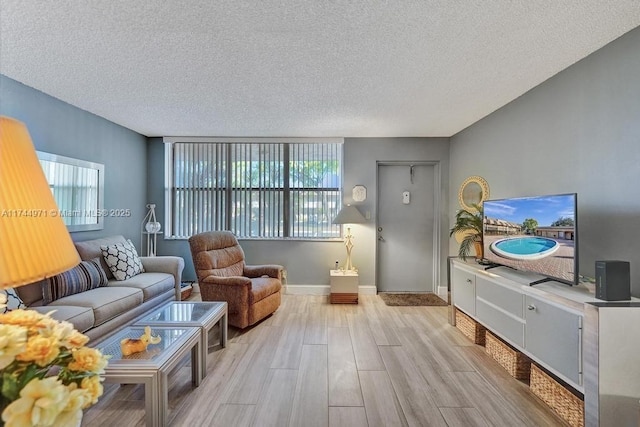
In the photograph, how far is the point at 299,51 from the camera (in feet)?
7.08

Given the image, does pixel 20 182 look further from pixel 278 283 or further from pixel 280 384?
pixel 278 283

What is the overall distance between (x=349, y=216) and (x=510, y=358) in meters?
2.41

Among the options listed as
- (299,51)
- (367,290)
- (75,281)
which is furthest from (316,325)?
(299,51)

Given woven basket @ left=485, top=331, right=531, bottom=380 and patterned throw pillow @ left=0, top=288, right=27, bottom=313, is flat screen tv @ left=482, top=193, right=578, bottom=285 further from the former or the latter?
patterned throw pillow @ left=0, top=288, right=27, bottom=313

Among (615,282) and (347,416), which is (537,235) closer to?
(615,282)

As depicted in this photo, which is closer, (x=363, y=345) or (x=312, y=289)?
(x=363, y=345)

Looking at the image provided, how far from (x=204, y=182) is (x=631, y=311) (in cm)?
481

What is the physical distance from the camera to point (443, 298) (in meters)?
4.50

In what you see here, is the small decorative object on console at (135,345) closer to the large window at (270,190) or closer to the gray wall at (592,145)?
the large window at (270,190)

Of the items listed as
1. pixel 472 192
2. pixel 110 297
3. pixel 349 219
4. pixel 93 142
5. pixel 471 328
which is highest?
pixel 93 142

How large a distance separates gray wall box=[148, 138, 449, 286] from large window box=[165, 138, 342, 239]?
159 millimetres

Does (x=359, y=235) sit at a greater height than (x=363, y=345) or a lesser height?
greater

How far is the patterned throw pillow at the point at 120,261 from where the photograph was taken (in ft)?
11.0

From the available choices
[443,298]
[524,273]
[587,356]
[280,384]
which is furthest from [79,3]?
[443,298]
